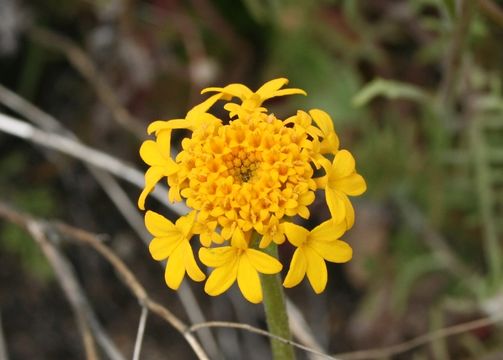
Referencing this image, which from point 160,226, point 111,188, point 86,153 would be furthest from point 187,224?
point 111,188

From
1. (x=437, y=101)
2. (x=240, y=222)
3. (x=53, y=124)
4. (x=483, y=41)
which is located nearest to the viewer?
(x=240, y=222)

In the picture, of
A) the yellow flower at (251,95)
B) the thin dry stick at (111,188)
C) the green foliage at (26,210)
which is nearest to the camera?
the yellow flower at (251,95)

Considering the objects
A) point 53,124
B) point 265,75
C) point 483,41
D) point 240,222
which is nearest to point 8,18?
point 53,124

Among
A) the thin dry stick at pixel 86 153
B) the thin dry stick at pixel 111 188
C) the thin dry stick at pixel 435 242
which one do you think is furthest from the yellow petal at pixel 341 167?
the thin dry stick at pixel 435 242

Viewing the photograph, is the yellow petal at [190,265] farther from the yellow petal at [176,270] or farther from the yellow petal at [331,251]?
the yellow petal at [331,251]

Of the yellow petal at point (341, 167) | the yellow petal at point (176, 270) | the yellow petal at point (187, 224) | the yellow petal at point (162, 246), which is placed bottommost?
the yellow petal at point (176, 270)

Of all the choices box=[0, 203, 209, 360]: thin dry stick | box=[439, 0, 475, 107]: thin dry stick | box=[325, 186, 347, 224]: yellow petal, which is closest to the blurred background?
box=[439, 0, 475, 107]: thin dry stick

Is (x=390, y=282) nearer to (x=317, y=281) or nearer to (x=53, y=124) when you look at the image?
(x=53, y=124)
